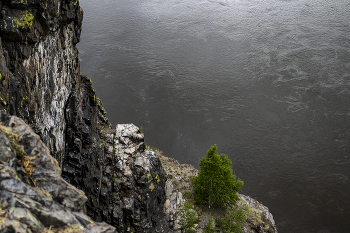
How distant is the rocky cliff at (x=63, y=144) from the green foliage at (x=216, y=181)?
3.22 m

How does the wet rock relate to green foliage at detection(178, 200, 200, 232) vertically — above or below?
below

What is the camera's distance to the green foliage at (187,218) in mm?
23422

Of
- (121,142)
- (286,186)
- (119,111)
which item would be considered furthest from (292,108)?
(121,142)

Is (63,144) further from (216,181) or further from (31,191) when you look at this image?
(31,191)

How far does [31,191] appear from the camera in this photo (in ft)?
22.0

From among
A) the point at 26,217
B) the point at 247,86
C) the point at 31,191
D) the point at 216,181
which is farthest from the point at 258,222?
the point at 247,86

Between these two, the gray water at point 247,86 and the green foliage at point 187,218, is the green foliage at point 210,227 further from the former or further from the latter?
the gray water at point 247,86

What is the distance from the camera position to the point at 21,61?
13766 mm

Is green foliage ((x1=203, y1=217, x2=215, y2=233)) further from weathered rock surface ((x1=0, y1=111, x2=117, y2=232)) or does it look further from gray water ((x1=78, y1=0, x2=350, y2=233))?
weathered rock surface ((x1=0, y1=111, x2=117, y2=232))

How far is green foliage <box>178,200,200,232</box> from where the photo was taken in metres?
23.4

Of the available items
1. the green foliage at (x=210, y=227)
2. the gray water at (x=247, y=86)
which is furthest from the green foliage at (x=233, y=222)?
the gray water at (x=247, y=86)

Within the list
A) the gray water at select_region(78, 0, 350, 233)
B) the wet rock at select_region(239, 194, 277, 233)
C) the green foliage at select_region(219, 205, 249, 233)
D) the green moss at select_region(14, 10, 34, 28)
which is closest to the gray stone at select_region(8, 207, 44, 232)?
the green moss at select_region(14, 10, 34, 28)

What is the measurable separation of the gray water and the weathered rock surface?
1219 inches

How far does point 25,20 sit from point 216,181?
18.9 m
